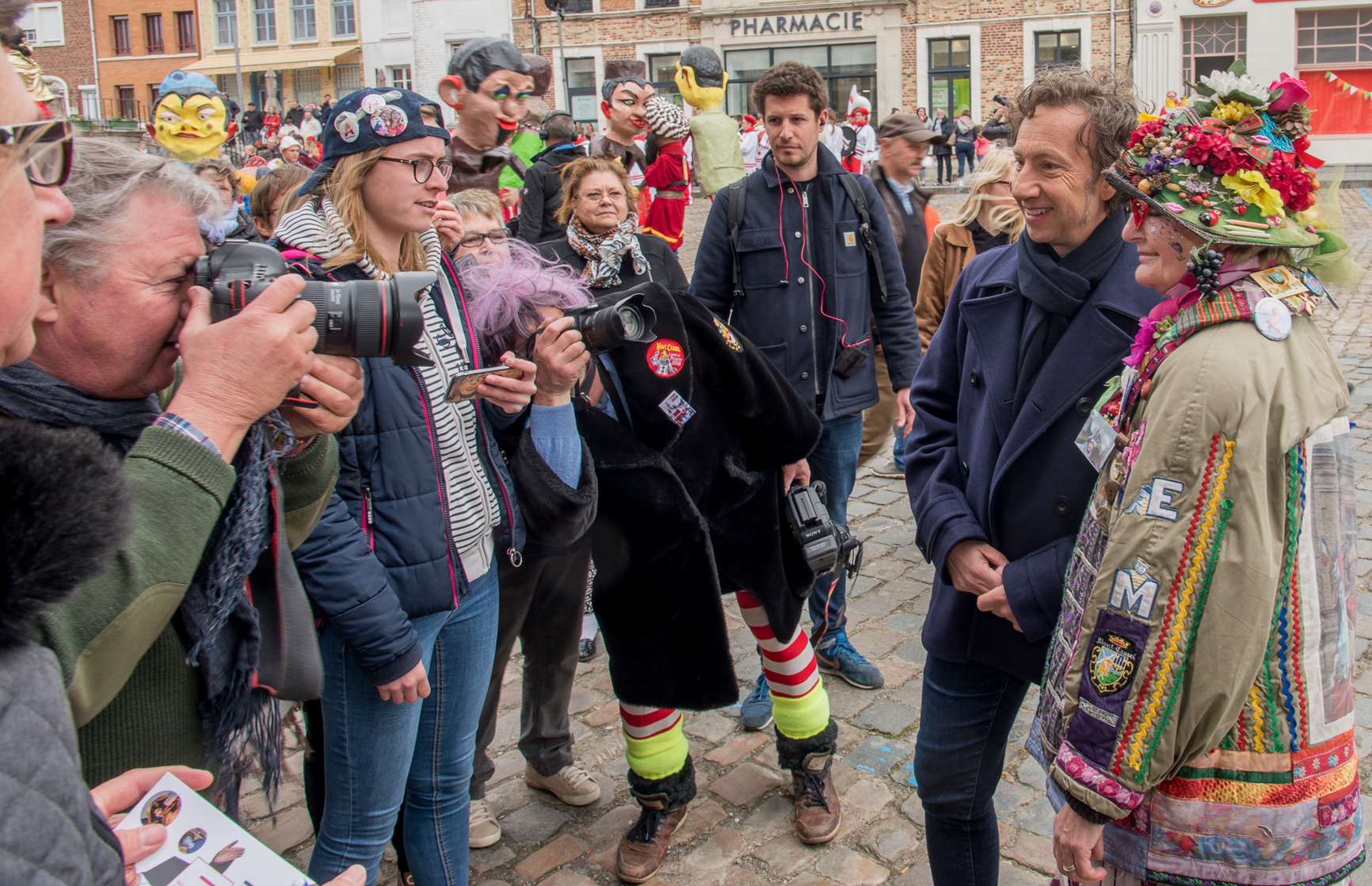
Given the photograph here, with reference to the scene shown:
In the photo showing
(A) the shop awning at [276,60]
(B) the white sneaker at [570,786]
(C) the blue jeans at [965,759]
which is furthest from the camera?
(A) the shop awning at [276,60]

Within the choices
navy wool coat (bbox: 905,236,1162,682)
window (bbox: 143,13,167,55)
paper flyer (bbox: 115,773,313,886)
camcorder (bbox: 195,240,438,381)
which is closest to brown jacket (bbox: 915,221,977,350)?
navy wool coat (bbox: 905,236,1162,682)

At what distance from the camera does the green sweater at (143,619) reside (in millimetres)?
1287

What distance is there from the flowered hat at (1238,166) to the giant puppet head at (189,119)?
16.3ft

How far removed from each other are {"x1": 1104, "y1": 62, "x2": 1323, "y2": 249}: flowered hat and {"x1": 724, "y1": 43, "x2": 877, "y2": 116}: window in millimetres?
31377

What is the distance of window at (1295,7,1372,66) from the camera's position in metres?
25.5

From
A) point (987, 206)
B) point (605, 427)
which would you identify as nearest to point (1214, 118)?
point (605, 427)

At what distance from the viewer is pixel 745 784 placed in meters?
3.37

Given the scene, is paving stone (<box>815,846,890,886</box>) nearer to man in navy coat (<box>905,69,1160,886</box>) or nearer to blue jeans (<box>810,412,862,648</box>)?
man in navy coat (<box>905,69,1160,886</box>)

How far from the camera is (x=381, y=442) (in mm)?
2164

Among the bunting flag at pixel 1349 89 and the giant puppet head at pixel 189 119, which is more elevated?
the giant puppet head at pixel 189 119

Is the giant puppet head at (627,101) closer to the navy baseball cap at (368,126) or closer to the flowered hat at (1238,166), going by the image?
the navy baseball cap at (368,126)

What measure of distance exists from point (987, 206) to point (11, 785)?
179 inches

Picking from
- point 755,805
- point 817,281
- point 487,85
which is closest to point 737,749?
point 755,805

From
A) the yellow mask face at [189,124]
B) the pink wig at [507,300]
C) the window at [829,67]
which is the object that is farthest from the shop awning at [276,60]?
the pink wig at [507,300]
